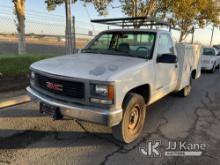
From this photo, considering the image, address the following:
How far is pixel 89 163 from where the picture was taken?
11.5 feet

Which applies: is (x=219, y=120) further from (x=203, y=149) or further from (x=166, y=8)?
(x=166, y=8)

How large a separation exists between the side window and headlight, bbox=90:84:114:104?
180cm

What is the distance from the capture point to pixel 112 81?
3416 millimetres

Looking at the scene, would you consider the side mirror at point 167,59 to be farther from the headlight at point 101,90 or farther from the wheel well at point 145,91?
the headlight at point 101,90

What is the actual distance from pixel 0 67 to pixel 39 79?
4702 millimetres

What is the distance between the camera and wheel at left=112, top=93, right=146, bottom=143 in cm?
387

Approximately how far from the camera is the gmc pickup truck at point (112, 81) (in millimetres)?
3506

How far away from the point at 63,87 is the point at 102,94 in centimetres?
68

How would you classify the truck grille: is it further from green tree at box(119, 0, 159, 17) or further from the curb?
green tree at box(119, 0, 159, 17)

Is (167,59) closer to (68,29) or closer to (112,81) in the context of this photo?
(112,81)

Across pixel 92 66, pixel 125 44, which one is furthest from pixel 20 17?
pixel 92 66

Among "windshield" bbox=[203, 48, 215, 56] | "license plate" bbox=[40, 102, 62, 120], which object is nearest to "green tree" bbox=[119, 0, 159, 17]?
"windshield" bbox=[203, 48, 215, 56]

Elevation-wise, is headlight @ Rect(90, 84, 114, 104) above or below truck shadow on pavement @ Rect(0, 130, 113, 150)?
above

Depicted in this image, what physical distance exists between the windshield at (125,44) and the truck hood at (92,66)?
30cm
